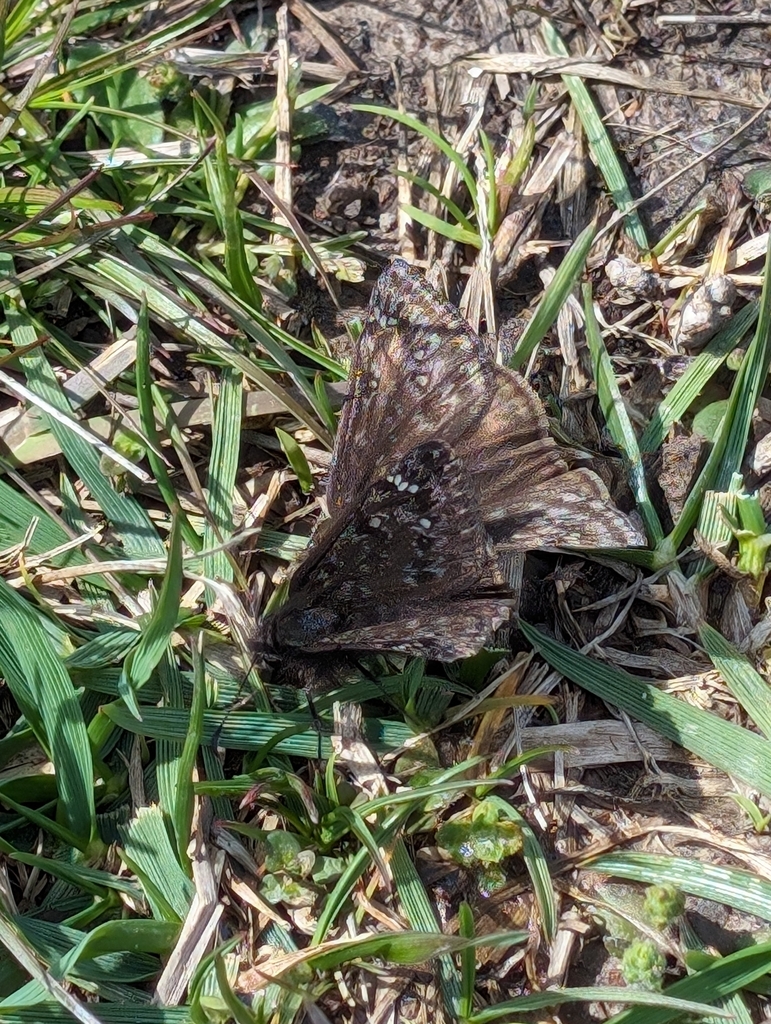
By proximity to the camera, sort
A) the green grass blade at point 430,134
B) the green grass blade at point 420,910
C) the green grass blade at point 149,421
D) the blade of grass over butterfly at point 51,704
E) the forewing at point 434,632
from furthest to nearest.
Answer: the green grass blade at point 430,134 < the green grass blade at point 149,421 < the blade of grass over butterfly at point 51,704 < the green grass blade at point 420,910 < the forewing at point 434,632

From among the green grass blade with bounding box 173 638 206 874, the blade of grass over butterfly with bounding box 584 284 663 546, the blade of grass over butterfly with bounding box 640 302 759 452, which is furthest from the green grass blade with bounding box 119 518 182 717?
the blade of grass over butterfly with bounding box 640 302 759 452

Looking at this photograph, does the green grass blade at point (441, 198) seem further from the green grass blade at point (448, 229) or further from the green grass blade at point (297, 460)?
the green grass blade at point (297, 460)

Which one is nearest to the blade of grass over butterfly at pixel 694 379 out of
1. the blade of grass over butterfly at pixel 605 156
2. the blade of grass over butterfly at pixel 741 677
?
the blade of grass over butterfly at pixel 605 156

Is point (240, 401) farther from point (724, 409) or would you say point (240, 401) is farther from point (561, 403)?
point (724, 409)

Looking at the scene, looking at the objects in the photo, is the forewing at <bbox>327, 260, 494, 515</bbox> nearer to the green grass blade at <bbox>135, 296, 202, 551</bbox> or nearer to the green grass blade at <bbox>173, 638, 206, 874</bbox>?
the green grass blade at <bbox>135, 296, 202, 551</bbox>

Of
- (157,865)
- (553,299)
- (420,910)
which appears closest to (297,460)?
(553,299)

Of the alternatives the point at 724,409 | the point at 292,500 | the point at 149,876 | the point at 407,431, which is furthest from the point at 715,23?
the point at 149,876
